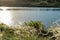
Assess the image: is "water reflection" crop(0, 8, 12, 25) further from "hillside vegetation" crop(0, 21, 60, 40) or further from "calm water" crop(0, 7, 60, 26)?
"hillside vegetation" crop(0, 21, 60, 40)

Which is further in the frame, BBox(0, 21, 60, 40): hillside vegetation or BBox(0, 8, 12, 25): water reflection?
BBox(0, 8, 12, 25): water reflection

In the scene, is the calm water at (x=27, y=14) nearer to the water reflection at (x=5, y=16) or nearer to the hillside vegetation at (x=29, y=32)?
the water reflection at (x=5, y=16)

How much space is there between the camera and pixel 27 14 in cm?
206

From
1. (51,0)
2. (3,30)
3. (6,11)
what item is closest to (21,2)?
(6,11)

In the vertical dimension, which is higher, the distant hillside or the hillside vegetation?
the distant hillside

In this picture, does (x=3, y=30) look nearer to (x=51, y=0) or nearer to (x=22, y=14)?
(x=22, y=14)

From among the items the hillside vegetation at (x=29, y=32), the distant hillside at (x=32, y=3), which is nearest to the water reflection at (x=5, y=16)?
the distant hillside at (x=32, y=3)

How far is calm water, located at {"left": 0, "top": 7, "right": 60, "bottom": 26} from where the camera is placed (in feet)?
6.57

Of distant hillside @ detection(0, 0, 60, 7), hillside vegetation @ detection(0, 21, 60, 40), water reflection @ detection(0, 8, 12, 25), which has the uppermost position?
distant hillside @ detection(0, 0, 60, 7)

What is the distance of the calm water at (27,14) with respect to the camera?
2.00 metres

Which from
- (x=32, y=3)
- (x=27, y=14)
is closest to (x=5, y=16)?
(x=27, y=14)

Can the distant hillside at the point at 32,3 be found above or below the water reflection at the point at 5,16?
above

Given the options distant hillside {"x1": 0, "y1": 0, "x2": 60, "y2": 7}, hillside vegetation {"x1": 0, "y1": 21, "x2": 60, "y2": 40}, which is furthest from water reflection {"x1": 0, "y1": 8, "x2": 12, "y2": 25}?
hillside vegetation {"x1": 0, "y1": 21, "x2": 60, "y2": 40}

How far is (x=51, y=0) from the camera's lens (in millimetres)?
2057
